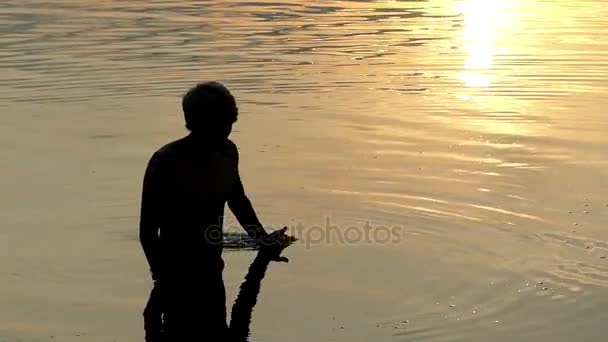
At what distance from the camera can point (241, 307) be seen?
753 centimetres

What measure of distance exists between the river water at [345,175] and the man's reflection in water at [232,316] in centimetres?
7

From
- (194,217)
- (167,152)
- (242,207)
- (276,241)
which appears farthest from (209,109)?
(276,241)

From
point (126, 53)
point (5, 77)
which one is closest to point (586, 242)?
point (5, 77)

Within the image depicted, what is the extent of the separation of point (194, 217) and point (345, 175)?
14.5ft

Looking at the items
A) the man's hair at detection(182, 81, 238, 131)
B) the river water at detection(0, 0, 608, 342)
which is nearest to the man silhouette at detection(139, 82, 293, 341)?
the man's hair at detection(182, 81, 238, 131)

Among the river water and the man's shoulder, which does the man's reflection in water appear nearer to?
the river water

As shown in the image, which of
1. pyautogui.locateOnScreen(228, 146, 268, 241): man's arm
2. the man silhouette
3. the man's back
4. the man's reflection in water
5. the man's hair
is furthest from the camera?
pyautogui.locateOnScreen(228, 146, 268, 241): man's arm

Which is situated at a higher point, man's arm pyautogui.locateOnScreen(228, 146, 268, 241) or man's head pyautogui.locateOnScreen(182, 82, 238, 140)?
man's head pyautogui.locateOnScreen(182, 82, 238, 140)

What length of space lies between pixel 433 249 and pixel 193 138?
2748mm

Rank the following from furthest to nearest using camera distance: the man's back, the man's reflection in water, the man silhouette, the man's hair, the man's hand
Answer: the man's hand, the man's reflection in water, the man's back, the man silhouette, the man's hair

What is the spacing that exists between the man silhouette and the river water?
0.26m

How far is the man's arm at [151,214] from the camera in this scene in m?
6.66

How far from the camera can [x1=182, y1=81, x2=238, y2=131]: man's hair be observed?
21.3 ft

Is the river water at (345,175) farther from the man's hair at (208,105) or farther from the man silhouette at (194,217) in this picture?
the man's hair at (208,105)
